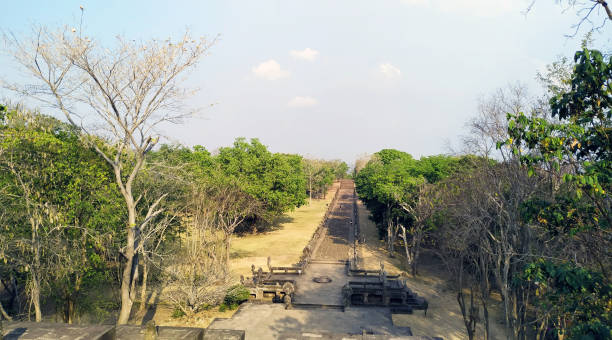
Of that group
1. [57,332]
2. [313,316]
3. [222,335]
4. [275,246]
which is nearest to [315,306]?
[313,316]

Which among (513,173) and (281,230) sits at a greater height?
(513,173)

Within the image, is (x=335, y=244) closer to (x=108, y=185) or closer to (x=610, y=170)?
(x=108, y=185)

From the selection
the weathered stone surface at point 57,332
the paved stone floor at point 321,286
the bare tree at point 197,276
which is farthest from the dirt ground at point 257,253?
the weathered stone surface at point 57,332

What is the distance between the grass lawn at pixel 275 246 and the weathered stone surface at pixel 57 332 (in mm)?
16608

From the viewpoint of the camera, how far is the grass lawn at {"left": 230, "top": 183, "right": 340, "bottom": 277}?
1104 inches

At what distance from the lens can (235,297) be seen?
19547 millimetres

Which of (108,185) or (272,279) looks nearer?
(108,185)

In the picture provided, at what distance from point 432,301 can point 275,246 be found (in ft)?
56.7

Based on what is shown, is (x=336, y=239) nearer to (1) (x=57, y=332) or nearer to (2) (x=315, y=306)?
(2) (x=315, y=306)

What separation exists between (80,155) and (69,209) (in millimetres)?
2332

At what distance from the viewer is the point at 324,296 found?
20078 millimetres

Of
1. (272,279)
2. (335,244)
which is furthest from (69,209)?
(335,244)

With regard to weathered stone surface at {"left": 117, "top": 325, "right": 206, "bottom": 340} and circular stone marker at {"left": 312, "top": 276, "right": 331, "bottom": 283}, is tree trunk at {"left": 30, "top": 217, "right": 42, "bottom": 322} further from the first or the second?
circular stone marker at {"left": 312, "top": 276, "right": 331, "bottom": 283}

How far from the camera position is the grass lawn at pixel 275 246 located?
28.0 metres
